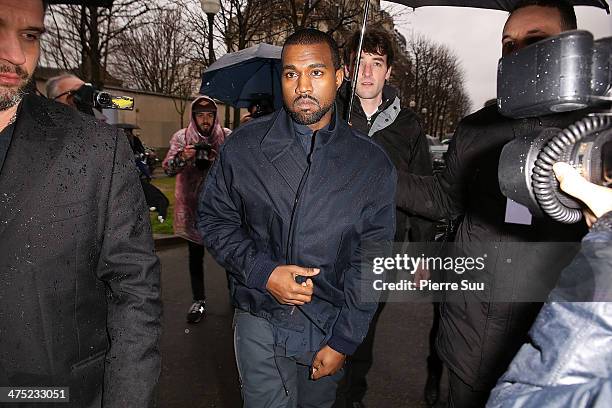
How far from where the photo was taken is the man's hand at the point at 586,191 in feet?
2.81

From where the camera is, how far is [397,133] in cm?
316

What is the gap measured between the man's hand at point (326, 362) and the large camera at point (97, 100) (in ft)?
7.17

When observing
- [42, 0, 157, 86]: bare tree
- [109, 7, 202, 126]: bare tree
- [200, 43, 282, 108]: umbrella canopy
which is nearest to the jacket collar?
[200, 43, 282, 108]: umbrella canopy

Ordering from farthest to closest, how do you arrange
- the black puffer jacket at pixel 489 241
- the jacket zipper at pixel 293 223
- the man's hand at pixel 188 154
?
the man's hand at pixel 188 154 → the jacket zipper at pixel 293 223 → the black puffer jacket at pixel 489 241

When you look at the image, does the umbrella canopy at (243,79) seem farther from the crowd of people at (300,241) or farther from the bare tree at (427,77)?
the bare tree at (427,77)

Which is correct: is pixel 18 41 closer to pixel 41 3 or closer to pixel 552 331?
pixel 41 3

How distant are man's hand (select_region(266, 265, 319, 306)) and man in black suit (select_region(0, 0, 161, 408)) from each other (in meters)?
0.54

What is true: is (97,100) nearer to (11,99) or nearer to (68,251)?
(11,99)

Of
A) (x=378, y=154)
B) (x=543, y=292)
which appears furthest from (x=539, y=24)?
(x=543, y=292)

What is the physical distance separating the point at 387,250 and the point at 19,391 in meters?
1.47

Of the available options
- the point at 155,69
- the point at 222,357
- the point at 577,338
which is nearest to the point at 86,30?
the point at 222,357

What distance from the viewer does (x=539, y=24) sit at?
1.96m

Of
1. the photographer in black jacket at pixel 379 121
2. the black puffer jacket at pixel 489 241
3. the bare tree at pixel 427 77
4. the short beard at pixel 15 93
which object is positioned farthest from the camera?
the bare tree at pixel 427 77

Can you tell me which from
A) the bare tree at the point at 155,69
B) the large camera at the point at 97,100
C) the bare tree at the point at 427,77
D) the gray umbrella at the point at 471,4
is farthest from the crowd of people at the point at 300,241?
the bare tree at the point at 155,69
